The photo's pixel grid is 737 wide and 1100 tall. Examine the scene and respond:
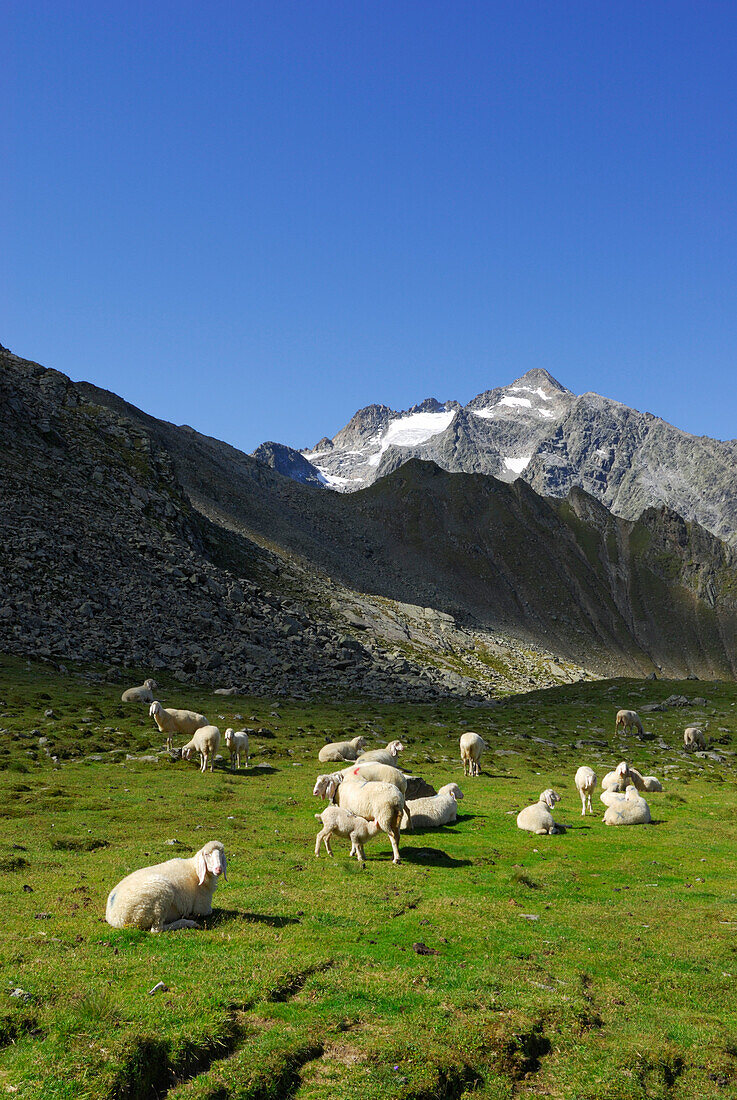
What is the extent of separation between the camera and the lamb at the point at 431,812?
72.9 ft

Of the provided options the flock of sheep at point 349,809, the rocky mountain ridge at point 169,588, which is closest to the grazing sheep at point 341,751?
the flock of sheep at point 349,809

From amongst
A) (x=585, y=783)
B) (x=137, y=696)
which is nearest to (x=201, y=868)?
(x=585, y=783)

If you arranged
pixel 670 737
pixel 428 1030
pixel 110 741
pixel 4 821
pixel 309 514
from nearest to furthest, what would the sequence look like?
pixel 428 1030, pixel 4 821, pixel 110 741, pixel 670 737, pixel 309 514

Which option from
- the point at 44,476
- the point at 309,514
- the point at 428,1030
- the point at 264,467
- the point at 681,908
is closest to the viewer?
the point at 428,1030

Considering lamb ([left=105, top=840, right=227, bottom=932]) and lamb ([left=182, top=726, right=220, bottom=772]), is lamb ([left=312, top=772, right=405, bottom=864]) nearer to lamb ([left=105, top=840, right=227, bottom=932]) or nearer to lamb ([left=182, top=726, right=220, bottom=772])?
lamb ([left=105, top=840, right=227, bottom=932])

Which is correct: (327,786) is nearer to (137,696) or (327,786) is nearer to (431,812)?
(431,812)

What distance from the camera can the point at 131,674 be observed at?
50.6 m

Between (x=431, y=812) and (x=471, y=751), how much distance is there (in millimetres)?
10734

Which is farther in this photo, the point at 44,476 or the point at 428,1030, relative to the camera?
the point at 44,476

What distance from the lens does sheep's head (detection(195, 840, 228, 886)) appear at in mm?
12414

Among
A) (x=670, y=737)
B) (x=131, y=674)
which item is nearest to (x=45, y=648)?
(x=131, y=674)

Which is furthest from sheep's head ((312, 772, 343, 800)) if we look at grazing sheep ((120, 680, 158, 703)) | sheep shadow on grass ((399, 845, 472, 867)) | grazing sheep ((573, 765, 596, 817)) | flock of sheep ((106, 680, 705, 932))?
grazing sheep ((120, 680, 158, 703))

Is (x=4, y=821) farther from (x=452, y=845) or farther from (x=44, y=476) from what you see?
(x=44, y=476)

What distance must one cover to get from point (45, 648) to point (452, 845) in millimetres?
39389
